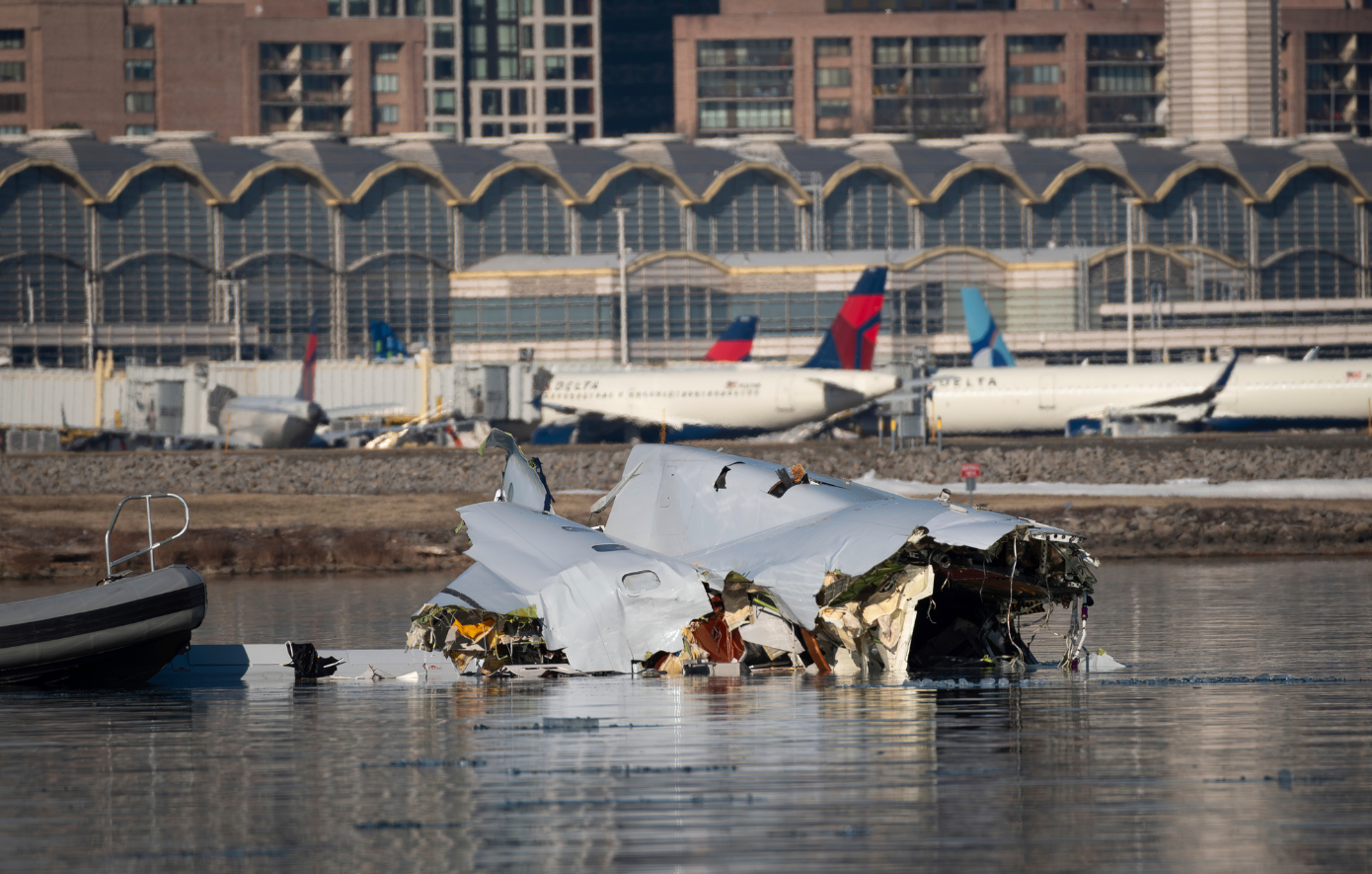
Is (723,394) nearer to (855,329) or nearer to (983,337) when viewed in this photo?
(855,329)

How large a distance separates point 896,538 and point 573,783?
689cm

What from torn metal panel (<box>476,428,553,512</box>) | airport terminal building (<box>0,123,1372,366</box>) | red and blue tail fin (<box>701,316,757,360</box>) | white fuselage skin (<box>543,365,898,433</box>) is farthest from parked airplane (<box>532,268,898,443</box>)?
torn metal panel (<box>476,428,553,512</box>)

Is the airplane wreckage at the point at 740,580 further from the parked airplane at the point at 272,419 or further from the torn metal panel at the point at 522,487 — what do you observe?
the parked airplane at the point at 272,419

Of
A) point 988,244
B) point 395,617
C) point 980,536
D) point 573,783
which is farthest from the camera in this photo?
point 988,244

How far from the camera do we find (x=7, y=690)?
2559 cm

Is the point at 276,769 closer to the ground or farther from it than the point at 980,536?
closer to the ground

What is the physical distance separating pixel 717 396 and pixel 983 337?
26240 mm

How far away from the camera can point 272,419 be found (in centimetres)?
8419

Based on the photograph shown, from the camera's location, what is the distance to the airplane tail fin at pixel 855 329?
3440 inches

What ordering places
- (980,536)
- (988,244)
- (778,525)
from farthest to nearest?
(988,244)
(778,525)
(980,536)

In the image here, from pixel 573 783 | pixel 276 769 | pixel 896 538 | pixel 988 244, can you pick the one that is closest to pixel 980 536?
pixel 896 538

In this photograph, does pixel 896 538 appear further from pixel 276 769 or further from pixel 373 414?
pixel 373 414

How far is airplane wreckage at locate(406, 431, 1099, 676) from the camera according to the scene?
899 inches

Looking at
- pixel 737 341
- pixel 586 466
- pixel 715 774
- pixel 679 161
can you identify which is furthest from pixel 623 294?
pixel 715 774
